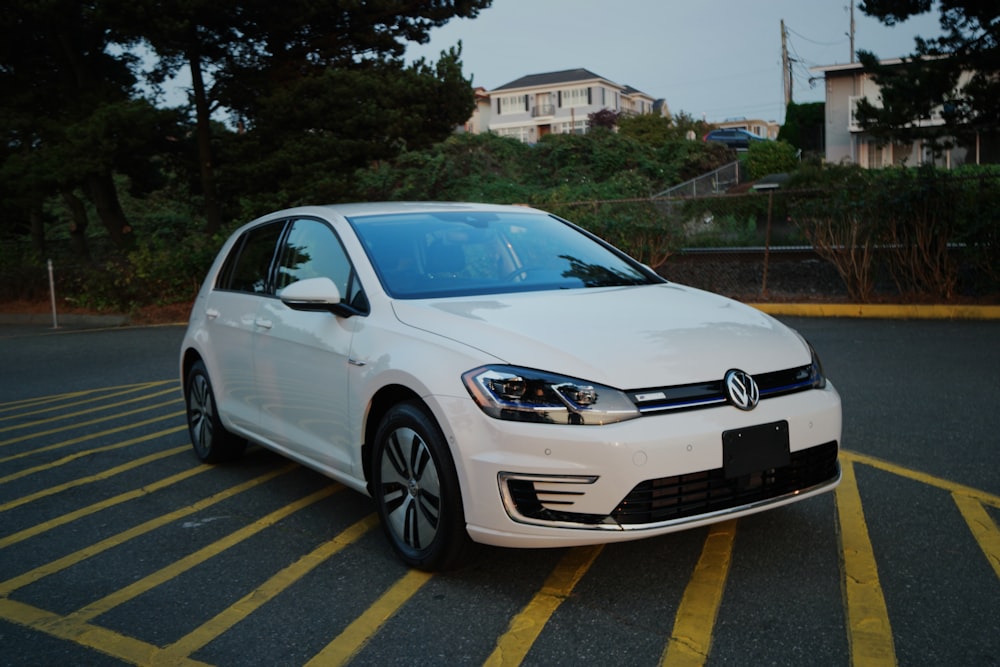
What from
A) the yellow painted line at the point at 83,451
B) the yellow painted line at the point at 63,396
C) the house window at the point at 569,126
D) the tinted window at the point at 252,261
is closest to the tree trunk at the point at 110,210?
the yellow painted line at the point at 63,396

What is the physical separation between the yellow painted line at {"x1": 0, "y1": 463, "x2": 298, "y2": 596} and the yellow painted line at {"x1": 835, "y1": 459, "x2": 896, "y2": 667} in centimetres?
326

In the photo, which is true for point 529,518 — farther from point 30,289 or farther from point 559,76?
point 559,76

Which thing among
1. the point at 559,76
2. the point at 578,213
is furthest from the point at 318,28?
the point at 559,76

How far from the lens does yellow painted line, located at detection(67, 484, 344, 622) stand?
3678mm

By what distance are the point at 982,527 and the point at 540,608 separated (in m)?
2.14

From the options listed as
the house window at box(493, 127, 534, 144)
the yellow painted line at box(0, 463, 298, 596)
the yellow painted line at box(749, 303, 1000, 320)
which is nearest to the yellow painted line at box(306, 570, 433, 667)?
the yellow painted line at box(0, 463, 298, 596)

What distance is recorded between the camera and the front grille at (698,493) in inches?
132

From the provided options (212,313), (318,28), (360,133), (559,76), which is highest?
(559,76)

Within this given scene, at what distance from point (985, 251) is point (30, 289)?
18.8 metres

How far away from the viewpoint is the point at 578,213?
17.3 m

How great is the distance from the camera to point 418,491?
3805 millimetres

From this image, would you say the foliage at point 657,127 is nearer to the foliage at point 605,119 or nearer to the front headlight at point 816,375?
the foliage at point 605,119

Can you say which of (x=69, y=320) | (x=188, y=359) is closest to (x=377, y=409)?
(x=188, y=359)

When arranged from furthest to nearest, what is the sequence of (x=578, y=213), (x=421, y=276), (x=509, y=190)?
1. (x=509, y=190)
2. (x=578, y=213)
3. (x=421, y=276)
